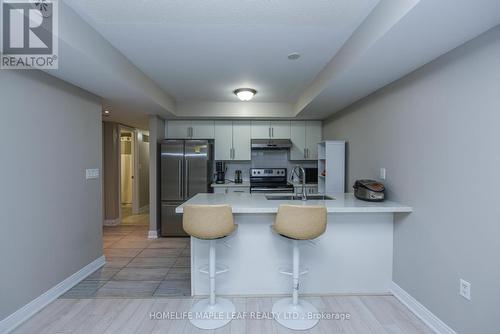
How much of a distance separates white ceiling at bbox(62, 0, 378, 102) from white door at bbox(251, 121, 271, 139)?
168 centimetres

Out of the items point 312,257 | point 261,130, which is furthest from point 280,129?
point 312,257

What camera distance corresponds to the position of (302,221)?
201 centimetres

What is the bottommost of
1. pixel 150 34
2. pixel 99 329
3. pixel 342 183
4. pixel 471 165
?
pixel 99 329

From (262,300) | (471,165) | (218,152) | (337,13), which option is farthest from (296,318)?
(218,152)

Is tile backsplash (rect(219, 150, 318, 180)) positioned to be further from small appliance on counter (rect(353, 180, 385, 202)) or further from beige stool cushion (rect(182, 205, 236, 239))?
beige stool cushion (rect(182, 205, 236, 239))

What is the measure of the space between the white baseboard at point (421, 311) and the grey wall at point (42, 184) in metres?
3.40

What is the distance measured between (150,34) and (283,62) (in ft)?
4.52

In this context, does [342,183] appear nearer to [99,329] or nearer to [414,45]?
[414,45]

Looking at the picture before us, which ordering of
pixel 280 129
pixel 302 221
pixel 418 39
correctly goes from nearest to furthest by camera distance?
pixel 418 39 < pixel 302 221 < pixel 280 129

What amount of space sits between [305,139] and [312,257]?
2960 millimetres

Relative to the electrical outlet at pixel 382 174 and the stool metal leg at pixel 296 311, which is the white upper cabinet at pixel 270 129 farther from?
the stool metal leg at pixel 296 311

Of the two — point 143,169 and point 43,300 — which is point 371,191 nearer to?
point 43,300

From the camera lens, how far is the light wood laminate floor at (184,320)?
2.03 meters

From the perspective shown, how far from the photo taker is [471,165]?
5.63 feet
